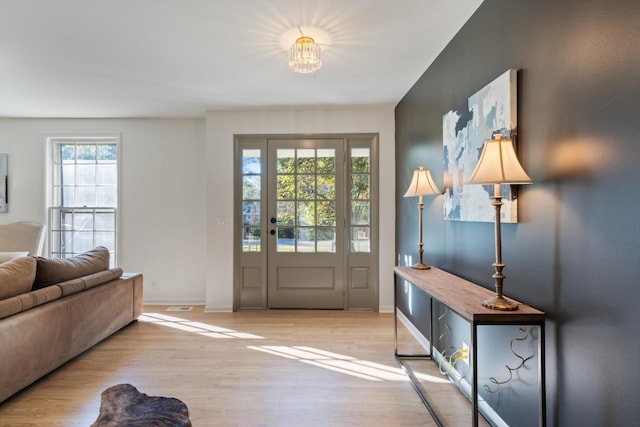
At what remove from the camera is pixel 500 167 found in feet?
4.62

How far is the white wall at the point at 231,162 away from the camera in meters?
4.00

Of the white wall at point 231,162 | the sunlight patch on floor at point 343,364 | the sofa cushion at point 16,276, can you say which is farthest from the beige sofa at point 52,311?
the sunlight patch on floor at point 343,364

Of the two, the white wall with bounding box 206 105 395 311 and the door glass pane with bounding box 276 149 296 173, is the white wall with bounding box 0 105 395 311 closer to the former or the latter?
the white wall with bounding box 206 105 395 311

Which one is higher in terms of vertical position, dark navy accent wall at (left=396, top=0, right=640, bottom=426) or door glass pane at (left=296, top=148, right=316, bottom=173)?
door glass pane at (left=296, top=148, right=316, bottom=173)

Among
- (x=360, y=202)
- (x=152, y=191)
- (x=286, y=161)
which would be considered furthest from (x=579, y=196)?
(x=152, y=191)

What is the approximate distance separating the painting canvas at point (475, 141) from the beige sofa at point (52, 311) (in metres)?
2.91

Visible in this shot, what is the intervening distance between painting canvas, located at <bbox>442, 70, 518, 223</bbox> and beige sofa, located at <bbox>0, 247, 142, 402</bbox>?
291 cm

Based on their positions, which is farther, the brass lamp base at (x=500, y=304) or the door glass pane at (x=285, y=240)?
the door glass pane at (x=285, y=240)

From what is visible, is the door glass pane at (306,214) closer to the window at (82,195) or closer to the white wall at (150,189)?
the white wall at (150,189)

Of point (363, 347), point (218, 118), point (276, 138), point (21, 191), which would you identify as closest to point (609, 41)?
point (363, 347)

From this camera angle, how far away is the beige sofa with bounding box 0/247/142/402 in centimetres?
206

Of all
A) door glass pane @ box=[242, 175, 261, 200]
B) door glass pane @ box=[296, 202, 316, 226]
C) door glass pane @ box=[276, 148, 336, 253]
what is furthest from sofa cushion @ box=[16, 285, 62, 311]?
door glass pane @ box=[296, 202, 316, 226]

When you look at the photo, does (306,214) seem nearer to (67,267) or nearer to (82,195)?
(67,267)

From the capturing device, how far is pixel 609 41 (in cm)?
112
